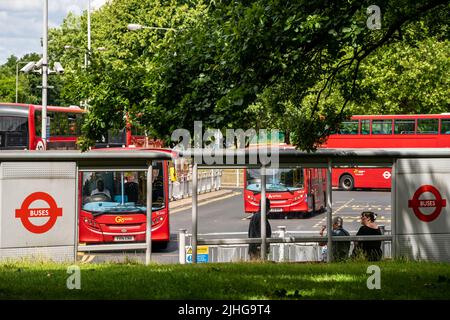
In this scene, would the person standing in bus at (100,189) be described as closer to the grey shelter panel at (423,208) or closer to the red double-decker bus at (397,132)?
the grey shelter panel at (423,208)

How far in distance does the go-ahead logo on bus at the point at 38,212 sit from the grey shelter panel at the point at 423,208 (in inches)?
250

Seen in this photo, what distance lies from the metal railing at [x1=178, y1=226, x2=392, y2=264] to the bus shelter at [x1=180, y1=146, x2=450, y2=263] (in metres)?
0.38

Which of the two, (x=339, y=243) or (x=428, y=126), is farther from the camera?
(x=428, y=126)

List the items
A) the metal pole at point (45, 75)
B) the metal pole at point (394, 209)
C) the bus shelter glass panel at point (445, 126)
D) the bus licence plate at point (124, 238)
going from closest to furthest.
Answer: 1. the bus licence plate at point (124, 238)
2. the metal pole at point (394, 209)
3. the metal pole at point (45, 75)
4. the bus shelter glass panel at point (445, 126)

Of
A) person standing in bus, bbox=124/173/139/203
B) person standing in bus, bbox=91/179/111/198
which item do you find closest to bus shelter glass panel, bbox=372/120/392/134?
person standing in bus, bbox=124/173/139/203

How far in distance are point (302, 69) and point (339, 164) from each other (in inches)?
76.1

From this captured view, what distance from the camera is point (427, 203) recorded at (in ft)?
53.7

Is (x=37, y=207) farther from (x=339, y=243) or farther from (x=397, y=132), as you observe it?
(x=397, y=132)

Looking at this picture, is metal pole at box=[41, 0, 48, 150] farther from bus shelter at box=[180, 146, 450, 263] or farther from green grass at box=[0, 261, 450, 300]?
green grass at box=[0, 261, 450, 300]

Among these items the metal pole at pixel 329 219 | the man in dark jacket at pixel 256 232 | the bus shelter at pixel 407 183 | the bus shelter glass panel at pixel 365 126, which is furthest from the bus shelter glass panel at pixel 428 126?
the man in dark jacket at pixel 256 232

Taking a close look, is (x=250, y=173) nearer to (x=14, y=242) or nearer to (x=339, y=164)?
(x=339, y=164)

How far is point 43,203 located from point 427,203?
7123mm

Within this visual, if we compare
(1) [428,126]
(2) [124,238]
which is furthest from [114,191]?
(1) [428,126]

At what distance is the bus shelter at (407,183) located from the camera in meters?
16.0
